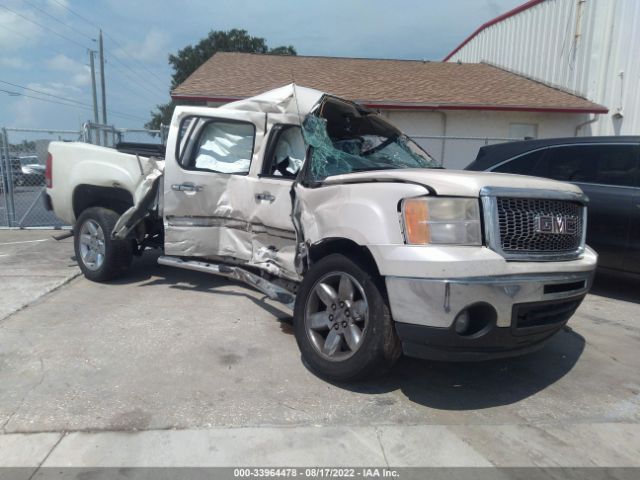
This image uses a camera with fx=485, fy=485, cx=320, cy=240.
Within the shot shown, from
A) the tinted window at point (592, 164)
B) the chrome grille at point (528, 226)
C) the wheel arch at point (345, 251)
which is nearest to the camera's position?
the chrome grille at point (528, 226)

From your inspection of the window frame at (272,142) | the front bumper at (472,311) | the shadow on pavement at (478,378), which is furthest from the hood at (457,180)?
the window frame at (272,142)

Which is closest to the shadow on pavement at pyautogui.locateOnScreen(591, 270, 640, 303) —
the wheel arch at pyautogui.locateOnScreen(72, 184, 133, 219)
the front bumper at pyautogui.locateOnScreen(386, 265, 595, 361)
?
the front bumper at pyautogui.locateOnScreen(386, 265, 595, 361)

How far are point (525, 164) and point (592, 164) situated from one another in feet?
2.50

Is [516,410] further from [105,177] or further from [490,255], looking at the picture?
[105,177]

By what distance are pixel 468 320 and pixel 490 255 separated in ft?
1.37

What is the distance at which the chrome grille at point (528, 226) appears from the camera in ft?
9.91

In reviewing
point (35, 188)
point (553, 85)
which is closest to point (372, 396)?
point (35, 188)

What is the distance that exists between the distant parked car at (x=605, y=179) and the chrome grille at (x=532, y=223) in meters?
2.53

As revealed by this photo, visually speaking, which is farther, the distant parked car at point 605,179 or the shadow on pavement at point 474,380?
the distant parked car at point 605,179

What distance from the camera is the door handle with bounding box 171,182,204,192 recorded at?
5136mm

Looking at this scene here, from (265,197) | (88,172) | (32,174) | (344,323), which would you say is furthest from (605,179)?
(32,174)

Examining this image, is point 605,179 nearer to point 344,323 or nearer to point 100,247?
point 344,323

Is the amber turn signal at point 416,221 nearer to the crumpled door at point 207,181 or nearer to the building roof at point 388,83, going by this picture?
the crumpled door at point 207,181

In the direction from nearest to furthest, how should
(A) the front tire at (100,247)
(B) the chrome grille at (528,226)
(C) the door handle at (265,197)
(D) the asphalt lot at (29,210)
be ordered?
1. (B) the chrome grille at (528,226)
2. (C) the door handle at (265,197)
3. (A) the front tire at (100,247)
4. (D) the asphalt lot at (29,210)
